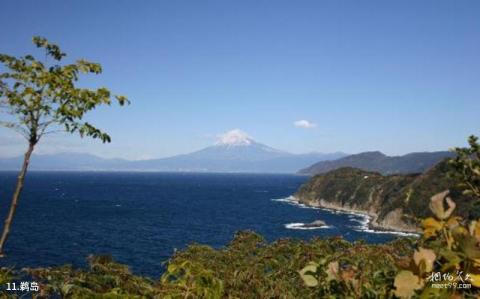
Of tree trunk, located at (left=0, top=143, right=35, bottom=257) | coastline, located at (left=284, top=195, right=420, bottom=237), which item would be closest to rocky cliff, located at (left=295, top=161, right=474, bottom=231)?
coastline, located at (left=284, top=195, right=420, bottom=237)

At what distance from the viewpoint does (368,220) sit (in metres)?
130

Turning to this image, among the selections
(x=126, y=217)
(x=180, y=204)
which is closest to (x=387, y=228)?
(x=126, y=217)

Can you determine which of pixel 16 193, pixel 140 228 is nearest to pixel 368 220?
pixel 140 228

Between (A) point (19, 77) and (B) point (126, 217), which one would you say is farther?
(B) point (126, 217)

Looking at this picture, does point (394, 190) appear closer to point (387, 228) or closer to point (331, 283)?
point (387, 228)

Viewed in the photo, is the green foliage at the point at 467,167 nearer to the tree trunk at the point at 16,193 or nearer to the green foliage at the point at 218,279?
the green foliage at the point at 218,279

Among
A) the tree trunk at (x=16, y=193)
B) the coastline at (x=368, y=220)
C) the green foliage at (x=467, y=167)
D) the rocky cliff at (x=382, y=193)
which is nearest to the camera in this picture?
the green foliage at (x=467, y=167)

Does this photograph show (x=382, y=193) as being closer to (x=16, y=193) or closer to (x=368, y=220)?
(x=368, y=220)

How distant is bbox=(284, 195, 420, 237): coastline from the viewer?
105 metres

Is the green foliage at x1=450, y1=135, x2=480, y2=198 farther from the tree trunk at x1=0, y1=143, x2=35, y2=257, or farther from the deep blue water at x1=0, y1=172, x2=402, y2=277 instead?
the deep blue water at x1=0, y1=172, x2=402, y2=277

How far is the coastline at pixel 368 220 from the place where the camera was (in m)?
105

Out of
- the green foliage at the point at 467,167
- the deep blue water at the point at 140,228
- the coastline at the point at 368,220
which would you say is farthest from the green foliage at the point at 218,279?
the coastline at the point at 368,220

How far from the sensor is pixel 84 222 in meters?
115

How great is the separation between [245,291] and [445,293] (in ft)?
36.4
